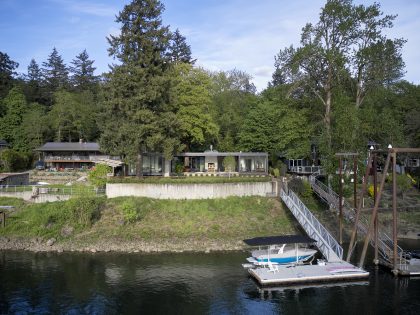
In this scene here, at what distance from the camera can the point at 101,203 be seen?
143ft

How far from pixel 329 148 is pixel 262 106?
54.1 ft

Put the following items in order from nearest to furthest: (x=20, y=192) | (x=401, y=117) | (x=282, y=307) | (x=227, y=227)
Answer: (x=282, y=307), (x=227, y=227), (x=20, y=192), (x=401, y=117)

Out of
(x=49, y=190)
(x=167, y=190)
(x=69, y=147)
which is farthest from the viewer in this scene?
(x=69, y=147)

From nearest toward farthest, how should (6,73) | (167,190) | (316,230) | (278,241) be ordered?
(278,241) → (316,230) → (167,190) → (6,73)

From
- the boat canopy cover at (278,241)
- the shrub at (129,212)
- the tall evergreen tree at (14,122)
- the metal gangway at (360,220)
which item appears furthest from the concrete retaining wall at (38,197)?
the tall evergreen tree at (14,122)

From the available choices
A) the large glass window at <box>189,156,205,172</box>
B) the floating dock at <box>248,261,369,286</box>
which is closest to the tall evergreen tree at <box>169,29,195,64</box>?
the large glass window at <box>189,156,205,172</box>

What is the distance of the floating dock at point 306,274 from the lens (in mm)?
29141

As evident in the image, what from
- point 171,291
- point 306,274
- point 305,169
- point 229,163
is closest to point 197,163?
point 229,163

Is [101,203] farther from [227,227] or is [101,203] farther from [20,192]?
[227,227]

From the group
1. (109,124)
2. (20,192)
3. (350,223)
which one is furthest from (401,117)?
(20,192)

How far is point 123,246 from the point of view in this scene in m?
37.5

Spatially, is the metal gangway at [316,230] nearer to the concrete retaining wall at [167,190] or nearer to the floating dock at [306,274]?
the floating dock at [306,274]

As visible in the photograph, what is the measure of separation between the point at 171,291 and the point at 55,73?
9389 cm

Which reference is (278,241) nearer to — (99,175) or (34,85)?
(99,175)
